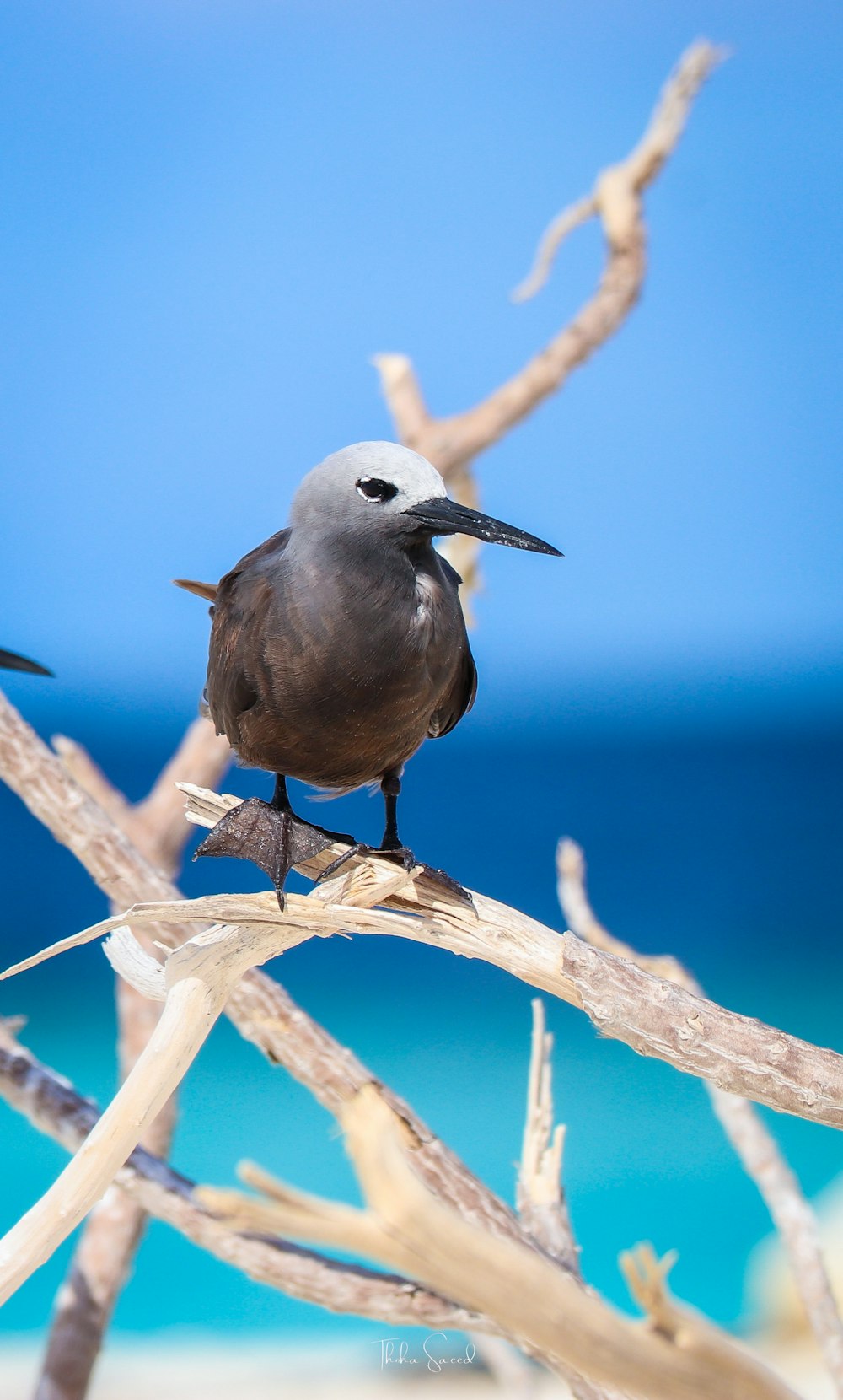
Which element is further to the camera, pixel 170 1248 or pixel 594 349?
pixel 170 1248

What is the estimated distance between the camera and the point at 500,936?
1611 mm

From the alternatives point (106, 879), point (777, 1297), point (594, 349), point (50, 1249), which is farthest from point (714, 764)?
point (50, 1249)

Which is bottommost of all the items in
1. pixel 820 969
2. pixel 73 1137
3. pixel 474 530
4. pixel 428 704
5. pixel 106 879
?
pixel 73 1137

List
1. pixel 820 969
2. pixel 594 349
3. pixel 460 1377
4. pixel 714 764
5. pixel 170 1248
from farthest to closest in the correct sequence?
1. pixel 714 764
2. pixel 820 969
3. pixel 170 1248
4. pixel 460 1377
5. pixel 594 349

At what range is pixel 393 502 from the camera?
1.55m

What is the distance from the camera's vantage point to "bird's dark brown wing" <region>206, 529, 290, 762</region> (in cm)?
166

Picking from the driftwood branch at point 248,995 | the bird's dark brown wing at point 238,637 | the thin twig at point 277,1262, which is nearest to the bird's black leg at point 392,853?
the bird's dark brown wing at point 238,637

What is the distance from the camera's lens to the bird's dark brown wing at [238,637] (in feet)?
5.44

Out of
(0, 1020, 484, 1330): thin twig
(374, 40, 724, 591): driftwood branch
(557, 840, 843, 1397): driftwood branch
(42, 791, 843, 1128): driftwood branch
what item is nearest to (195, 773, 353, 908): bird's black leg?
(42, 791, 843, 1128): driftwood branch

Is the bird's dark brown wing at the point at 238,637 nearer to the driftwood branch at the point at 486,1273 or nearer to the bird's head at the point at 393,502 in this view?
the bird's head at the point at 393,502

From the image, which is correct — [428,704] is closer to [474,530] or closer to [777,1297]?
[474,530]

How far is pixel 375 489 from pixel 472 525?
138 millimetres

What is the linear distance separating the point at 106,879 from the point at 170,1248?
12.7 feet

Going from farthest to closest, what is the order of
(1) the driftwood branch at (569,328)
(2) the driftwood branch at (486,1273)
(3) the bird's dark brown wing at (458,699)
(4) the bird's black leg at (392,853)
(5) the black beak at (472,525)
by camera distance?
(1) the driftwood branch at (569,328) < (3) the bird's dark brown wing at (458,699) < (4) the bird's black leg at (392,853) < (5) the black beak at (472,525) < (2) the driftwood branch at (486,1273)
